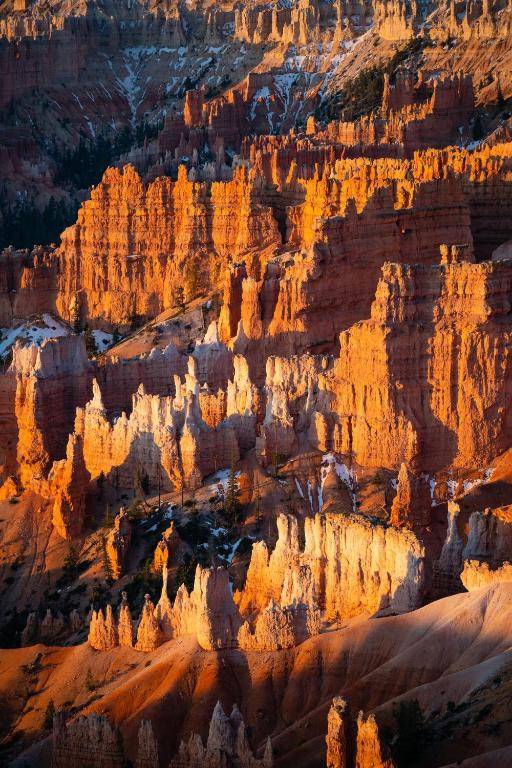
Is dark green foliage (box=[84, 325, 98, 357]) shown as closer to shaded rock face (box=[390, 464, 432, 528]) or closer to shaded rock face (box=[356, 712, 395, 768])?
shaded rock face (box=[390, 464, 432, 528])

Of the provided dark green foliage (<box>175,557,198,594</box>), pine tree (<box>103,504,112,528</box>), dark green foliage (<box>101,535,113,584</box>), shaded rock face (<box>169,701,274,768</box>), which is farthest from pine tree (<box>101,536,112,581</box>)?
shaded rock face (<box>169,701,274,768</box>)

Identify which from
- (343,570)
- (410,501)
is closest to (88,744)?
(343,570)

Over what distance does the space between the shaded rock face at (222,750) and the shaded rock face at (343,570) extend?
7.27m

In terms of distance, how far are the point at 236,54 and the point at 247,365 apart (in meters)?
91.9

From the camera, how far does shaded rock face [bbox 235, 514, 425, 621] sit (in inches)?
2221

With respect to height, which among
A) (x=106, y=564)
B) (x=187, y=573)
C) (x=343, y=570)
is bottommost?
(x=106, y=564)

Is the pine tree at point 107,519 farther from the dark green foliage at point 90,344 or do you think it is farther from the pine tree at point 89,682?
the dark green foliage at point 90,344

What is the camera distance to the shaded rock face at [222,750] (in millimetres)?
48625

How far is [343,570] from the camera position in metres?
58.0

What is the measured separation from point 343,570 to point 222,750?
32.1 ft

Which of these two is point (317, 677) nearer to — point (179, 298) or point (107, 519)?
point (107, 519)

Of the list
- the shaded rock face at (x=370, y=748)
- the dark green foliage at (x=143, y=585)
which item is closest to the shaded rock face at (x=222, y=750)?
the shaded rock face at (x=370, y=748)

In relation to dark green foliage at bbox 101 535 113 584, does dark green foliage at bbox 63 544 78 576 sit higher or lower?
lower

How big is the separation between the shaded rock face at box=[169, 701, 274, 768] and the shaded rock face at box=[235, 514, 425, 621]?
286 inches
